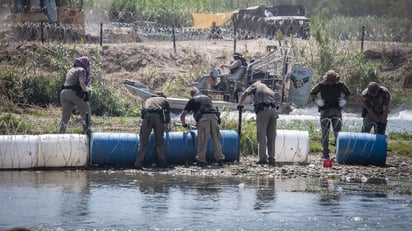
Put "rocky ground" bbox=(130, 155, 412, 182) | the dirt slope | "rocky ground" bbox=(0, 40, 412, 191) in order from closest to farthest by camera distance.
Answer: "rocky ground" bbox=(130, 155, 412, 182) < the dirt slope < "rocky ground" bbox=(0, 40, 412, 191)

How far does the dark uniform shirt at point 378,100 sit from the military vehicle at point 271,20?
30210mm

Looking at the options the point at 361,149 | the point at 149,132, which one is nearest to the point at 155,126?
the point at 149,132

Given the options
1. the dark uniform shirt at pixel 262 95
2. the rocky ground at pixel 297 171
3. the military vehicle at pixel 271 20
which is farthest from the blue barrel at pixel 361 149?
the military vehicle at pixel 271 20

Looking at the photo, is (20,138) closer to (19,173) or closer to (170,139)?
(19,173)

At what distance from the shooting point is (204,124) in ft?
64.7

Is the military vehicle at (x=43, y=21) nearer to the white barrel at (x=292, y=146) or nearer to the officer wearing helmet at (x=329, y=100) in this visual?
the officer wearing helmet at (x=329, y=100)

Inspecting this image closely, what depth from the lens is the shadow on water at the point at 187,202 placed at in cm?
1472

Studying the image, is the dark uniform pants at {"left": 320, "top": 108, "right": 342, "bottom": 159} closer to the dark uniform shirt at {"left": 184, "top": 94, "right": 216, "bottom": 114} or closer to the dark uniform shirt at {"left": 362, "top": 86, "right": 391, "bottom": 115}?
the dark uniform shirt at {"left": 362, "top": 86, "right": 391, "bottom": 115}

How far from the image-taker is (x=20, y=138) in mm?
19031

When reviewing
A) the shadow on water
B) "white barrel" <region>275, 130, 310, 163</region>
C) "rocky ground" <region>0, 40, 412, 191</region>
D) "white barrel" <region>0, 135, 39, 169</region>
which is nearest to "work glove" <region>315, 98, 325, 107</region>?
"white barrel" <region>275, 130, 310, 163</region>

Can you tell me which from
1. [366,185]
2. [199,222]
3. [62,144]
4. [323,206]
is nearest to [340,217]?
[323,206]

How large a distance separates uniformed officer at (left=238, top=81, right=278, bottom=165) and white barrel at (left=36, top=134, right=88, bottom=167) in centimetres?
323

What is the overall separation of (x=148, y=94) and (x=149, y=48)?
8.36 m

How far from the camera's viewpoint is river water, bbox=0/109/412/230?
1471 centimetres
